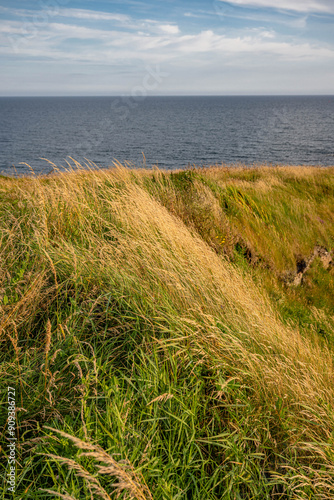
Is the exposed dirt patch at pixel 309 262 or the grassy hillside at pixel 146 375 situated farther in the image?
the exposed dirt patch at pixel 309 262

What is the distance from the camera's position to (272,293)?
5.95 meters

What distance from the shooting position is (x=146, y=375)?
2.34m

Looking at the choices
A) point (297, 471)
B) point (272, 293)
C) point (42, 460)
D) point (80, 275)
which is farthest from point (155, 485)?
point (272, 293)

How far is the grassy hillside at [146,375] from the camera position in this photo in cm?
184

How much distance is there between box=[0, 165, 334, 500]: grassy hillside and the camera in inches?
72.6

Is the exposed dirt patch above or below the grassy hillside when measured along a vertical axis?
below

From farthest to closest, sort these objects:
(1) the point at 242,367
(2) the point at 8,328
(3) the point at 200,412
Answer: (2) the point at 8,328 < (1) the point at 242,367 < (3) the point at 200,412

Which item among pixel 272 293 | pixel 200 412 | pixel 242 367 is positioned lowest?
pixel 272 293

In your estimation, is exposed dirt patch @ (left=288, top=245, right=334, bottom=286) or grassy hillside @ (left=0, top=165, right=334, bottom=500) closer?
grassy hillside @ (left=0, top=165, right=334, bottom=500)

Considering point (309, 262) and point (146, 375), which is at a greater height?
point (146, 375)

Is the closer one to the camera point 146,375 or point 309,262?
point 146,375

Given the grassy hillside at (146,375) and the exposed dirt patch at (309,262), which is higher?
the grassy hillside at (146,375)

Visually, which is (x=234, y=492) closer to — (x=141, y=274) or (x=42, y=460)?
(x=42, y=460)

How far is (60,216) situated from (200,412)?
3246 millimetres
